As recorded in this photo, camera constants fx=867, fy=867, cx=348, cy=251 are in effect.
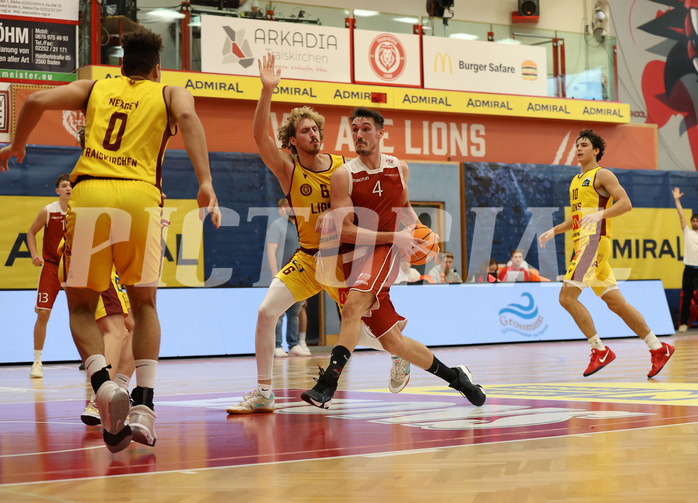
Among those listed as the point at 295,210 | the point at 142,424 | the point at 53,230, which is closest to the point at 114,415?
the point at 142,424

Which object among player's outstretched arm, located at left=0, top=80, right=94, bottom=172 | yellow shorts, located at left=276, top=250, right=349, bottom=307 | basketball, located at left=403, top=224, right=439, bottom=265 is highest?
player's outstretched arm, located at left=0, top=80, right=94, bottom=172

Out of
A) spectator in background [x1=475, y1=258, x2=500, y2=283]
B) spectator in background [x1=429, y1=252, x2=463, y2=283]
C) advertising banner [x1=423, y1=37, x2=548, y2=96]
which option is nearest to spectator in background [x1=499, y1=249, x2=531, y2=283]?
spectator in background [x1=475, y1=258, x2=500, y2=283]

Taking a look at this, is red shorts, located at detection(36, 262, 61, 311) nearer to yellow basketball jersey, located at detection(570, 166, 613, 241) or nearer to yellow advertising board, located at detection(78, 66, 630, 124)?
yellow basketball jersey, located at detection(570, 166, 613, 241)

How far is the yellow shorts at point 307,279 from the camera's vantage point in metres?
5.60

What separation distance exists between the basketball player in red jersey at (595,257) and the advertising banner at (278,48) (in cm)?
799

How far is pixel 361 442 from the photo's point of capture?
13.6 feet

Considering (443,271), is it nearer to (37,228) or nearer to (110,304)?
(37,228)

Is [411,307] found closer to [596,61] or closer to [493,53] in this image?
[493,53]

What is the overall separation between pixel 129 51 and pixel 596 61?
1597 cm

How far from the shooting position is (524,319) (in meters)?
14.6

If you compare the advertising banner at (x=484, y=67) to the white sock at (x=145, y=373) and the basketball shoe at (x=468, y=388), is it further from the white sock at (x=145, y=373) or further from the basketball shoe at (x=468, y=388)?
the white sock at (x=145, y=373)

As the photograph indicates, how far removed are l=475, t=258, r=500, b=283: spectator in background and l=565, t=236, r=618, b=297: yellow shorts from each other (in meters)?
6.85

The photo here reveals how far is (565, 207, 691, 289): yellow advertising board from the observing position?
18.6m

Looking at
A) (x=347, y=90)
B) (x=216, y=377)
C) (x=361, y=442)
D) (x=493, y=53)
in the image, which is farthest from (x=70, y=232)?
(x=493, y=53)
